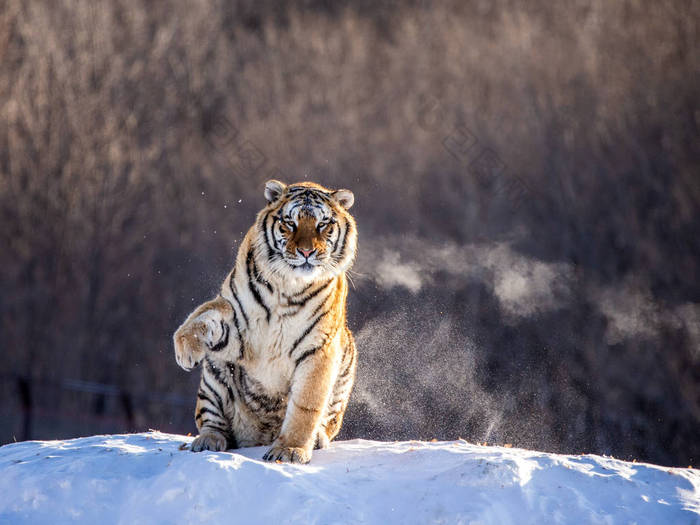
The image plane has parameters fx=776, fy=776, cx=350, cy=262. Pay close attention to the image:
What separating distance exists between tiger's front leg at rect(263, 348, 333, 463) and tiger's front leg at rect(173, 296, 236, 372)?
43cm

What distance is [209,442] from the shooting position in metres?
3.98

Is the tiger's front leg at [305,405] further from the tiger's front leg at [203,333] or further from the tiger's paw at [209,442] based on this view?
the tiger's front leg at [203,333]

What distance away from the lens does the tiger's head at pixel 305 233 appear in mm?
4062

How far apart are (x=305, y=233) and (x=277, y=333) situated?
21.5 inches

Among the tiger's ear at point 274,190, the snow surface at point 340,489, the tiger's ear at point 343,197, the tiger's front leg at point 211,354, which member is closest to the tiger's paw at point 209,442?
the tiger's front leg at point 211,354

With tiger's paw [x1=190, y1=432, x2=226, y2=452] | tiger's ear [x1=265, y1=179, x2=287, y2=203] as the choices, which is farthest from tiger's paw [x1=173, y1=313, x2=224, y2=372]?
tiger's ear [x1=265, y1=179, x2=287, y2=203]

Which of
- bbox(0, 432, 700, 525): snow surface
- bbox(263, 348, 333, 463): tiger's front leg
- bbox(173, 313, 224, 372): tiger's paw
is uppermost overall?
bbox(173, 313, 224, 372): tiger's paw

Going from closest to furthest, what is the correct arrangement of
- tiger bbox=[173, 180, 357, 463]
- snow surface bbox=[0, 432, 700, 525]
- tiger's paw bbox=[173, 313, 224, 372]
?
snow surface bbox=[0, 432, 700, 525], tiger's paw bbox=[173, 313, 224, 372], tiger bbox=[173, 180, 357, 463]

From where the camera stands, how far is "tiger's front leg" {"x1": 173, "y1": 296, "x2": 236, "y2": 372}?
3785mm

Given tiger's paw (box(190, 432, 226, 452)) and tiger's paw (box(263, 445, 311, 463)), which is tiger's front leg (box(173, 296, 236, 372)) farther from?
tiger's paw (box(263, 445, 311, 463))

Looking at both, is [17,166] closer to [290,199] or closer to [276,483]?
[290,199]

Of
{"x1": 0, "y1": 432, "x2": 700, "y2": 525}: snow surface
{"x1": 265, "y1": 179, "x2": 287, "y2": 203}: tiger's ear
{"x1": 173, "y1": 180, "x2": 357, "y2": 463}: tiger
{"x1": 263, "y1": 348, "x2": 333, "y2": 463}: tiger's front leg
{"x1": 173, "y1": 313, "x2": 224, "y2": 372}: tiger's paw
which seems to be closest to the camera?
{"x1": 0, "y1": 432, "x2": 700, "y2": 525}: snow surface

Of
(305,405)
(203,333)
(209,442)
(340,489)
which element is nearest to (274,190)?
(203,333)

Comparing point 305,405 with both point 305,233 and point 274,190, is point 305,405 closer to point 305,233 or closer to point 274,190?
point 305,233
